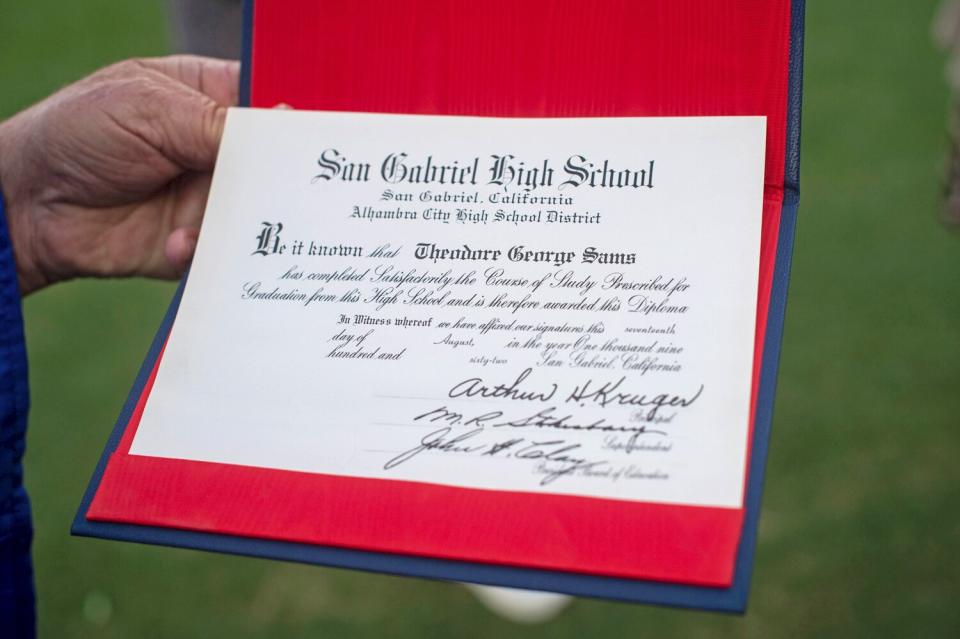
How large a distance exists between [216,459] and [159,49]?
10.4 feet

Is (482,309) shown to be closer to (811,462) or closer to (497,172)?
(497,172)

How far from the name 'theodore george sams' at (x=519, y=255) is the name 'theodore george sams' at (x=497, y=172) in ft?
0.18

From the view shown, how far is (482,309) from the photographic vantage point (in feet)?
2.22

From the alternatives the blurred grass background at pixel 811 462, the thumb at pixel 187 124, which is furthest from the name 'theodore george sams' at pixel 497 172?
the blurred grass background at pixel 811 462

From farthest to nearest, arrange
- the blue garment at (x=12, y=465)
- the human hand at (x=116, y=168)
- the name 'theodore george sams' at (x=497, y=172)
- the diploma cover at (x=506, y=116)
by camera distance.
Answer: the human hand at (x=116, y=168) < the blue garment at (x=12, y=465) < the name 'theodore george sams' at (x=497, y=172) < the diploma cover at (x=506, y=116)

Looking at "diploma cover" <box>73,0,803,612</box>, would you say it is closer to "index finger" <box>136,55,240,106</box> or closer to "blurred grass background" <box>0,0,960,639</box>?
"index finger" <box>136,55,240,106</box>

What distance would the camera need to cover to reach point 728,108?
0.71m

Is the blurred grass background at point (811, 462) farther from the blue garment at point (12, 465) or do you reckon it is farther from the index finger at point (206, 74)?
the index finger at point (206, 74)

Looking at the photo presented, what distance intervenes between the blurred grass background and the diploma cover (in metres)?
0.96

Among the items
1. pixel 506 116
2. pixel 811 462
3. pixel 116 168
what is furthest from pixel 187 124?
pixel 811 462

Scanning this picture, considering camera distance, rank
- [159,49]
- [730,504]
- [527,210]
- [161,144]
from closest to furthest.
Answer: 1. [730,504]
2. [527,210]
3. [161,144]
4. [159,49]

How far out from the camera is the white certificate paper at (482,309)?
0.62 meters

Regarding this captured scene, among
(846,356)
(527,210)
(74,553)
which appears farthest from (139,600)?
(846,356)

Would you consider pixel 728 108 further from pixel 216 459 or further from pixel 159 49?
pixel 159 49
